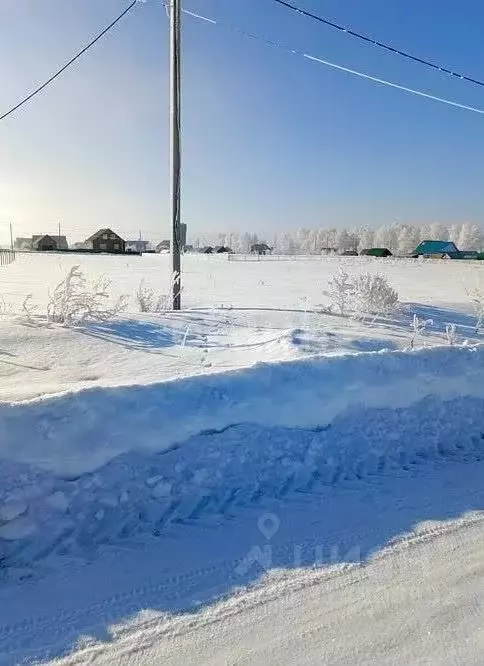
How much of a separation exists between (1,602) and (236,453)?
1853 millimetres

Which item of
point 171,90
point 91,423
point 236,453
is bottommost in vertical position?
point 236,453

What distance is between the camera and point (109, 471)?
3463 mm

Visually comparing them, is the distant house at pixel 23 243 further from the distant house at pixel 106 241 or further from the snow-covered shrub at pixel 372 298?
the snow-covered shrub at pixel 372 298

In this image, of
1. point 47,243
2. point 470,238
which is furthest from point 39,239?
point 470,238

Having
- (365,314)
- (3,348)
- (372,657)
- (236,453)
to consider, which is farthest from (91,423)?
(365,314)

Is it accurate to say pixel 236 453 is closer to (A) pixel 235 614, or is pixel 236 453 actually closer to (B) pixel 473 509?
(A) pixel 235 614

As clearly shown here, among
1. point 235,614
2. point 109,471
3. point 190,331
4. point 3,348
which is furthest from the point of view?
point 190,331

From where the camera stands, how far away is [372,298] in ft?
31.2

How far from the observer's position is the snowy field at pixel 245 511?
7.94 ft

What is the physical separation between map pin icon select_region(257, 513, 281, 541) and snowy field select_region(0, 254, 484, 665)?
0.04 ft

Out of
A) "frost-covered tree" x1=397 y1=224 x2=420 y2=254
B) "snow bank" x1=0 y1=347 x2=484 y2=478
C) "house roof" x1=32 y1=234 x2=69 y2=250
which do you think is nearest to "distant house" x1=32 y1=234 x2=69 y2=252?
"house roof" x1=32 y1=234 x2=69 y2=250

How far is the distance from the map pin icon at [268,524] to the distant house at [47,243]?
84.4 meters

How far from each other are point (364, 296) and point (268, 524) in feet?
22.3

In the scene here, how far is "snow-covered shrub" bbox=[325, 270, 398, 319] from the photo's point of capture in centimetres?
944
